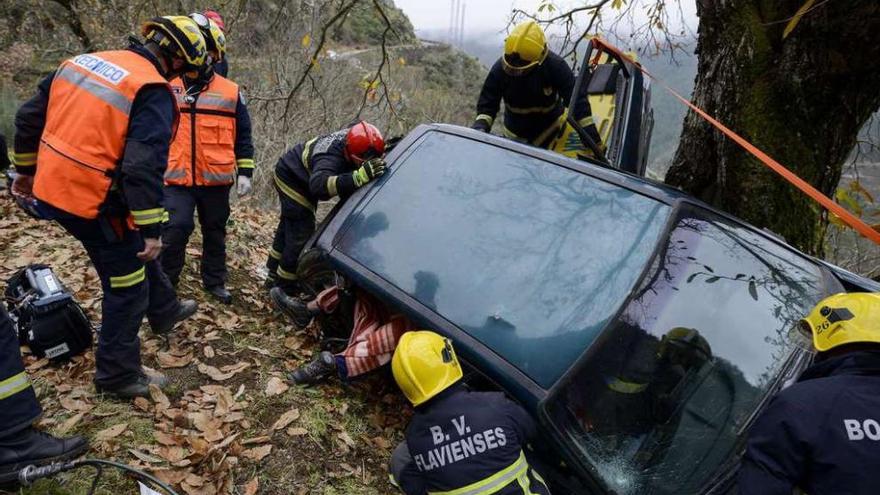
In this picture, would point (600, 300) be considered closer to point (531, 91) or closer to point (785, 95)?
point (785, 95)

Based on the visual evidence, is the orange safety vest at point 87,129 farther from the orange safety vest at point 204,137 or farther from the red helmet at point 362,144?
the red helmet at point 362,144

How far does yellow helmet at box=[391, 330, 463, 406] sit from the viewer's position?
6.62 ft

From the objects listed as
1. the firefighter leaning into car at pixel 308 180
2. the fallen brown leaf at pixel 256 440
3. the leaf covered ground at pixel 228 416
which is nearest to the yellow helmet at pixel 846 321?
the leaf covered ground at pixel 228 416

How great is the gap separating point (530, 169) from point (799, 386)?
4.77 ft

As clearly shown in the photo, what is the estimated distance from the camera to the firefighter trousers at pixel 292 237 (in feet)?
12.6

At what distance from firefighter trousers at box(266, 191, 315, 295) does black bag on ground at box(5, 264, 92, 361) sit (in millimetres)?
1298

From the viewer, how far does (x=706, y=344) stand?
2006 millimetres

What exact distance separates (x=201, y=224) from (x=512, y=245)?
259cm

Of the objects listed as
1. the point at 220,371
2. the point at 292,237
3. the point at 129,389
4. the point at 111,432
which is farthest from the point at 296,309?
the point at 111,432

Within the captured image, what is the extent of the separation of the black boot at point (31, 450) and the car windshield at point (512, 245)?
147 centimetres

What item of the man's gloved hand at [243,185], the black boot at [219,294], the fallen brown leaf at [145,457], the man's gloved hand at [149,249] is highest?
the man's gloved hand at [149,249]

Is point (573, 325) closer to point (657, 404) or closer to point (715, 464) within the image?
point (657, 404)

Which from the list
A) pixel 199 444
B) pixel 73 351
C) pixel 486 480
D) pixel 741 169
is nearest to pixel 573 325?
pixel 486 480

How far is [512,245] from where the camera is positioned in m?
2.33
